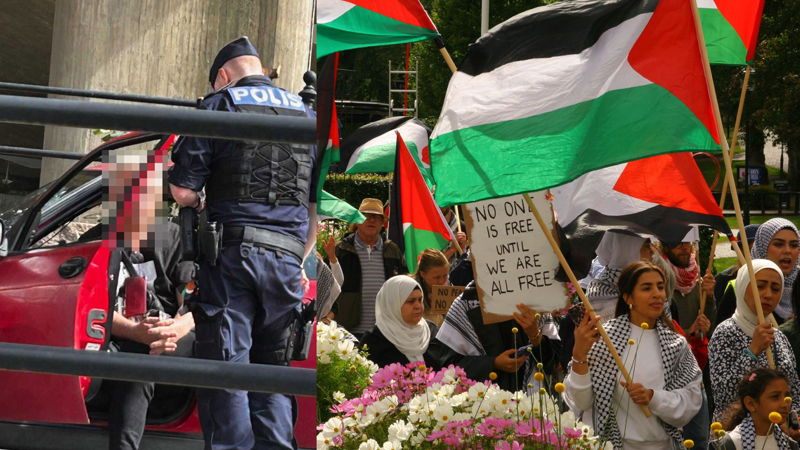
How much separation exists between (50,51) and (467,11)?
0.79 m

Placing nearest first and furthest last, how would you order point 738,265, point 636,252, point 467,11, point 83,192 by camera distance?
point 83,192 → point 467,11 → point 636,252 → point 738,265

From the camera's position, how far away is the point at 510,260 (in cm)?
196

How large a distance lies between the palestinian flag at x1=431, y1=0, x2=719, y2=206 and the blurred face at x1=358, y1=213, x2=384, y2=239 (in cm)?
14

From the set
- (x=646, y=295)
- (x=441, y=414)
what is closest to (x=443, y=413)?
(x=441, y=414)

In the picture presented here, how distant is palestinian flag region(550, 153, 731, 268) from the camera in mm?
2119

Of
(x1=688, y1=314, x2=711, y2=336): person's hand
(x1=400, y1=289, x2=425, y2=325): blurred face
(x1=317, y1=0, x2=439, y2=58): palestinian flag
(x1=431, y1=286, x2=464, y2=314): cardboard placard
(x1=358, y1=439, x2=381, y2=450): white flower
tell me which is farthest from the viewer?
(x1=688, y1=314, x2=711, y2=336): person's hand

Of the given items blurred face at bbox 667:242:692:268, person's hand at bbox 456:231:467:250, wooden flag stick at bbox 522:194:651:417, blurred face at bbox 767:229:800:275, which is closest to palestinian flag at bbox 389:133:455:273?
person's hand at bbox 456:231:467:250

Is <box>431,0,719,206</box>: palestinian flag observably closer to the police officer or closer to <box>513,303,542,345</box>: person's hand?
<box>513,303,542,345</box>: person's hand

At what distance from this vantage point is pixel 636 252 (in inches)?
83.7

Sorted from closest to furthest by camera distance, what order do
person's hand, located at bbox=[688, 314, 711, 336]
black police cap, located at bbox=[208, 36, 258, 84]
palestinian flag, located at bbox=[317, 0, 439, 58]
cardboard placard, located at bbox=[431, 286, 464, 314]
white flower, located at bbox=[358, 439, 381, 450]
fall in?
black police cap, located at bbox=[208, 36, 258, 84], palestinian flag, located at bbox=[317, 0, 439, 58], cardboard placard, located at bbox=[431, 286, 464, 314], white flower, located at bbox=[358, 439, 381, 450], person's hand, located at bbox=[688, 314, 711, 336]

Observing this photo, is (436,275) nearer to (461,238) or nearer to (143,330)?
(461,238)

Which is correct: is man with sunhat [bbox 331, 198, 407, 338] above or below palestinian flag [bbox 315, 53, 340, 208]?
below

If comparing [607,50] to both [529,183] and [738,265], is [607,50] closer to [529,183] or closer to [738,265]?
[529,183]

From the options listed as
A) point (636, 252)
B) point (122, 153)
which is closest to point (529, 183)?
point (636, 252)
